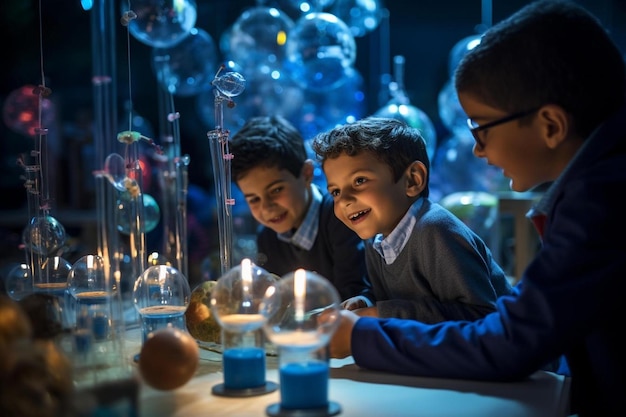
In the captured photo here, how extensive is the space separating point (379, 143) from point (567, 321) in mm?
710

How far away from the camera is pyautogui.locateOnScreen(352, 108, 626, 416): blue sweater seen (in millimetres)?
1161

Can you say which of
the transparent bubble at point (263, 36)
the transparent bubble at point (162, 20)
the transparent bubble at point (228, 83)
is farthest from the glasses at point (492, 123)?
the transparent bubble at point (263, 36)


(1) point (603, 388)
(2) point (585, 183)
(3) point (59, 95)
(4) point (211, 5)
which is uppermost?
(4) point (211, 5)

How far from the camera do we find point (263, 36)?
13.0 feet

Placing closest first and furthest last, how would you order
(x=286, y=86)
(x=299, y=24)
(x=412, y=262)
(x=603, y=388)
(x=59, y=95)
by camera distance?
1. (x=603, y=388)
2. (x=412, y=262)
3. (x=299, y=24)
4. (x=286, y=86)
5. (x=59, y=95)

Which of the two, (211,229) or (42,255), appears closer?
(42,255)

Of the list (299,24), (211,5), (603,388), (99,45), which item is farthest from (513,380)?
(211,5)

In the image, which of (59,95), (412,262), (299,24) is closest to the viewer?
(412,262)

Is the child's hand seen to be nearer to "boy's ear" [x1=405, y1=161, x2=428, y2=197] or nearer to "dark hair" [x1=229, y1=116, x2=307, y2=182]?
"boy's ear" [x1=405, y1=161, x2=428, y2=197]

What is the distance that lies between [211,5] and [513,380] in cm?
444

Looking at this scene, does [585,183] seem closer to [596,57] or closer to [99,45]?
[596,57]

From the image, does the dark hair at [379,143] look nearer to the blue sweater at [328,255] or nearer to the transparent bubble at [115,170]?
the blue sweater at [328,255]

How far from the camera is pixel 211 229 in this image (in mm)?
5062

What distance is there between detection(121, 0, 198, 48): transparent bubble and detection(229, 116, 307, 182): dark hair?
1.08 metres
